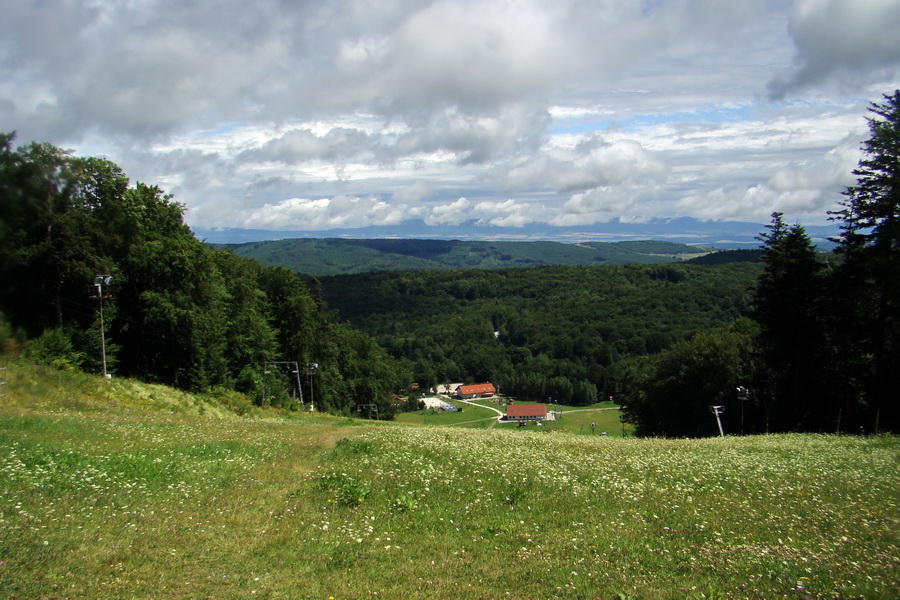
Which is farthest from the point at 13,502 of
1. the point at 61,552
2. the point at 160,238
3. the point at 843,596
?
the point at 160,238

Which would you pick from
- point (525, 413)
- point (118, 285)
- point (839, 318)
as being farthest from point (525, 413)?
point (118, 285)

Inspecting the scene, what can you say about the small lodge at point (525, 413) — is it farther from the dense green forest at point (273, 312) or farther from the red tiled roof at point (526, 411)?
the dense green forest at point (273, 312)

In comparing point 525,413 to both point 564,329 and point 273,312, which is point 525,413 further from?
point 273,312

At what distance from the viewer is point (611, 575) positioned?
809 centimetres

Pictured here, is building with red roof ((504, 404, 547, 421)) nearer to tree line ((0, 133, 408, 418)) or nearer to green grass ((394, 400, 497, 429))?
green grass ((394, 400, 497, 429))

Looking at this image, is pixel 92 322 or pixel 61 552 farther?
pixel 92 322

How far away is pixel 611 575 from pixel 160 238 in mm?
38048

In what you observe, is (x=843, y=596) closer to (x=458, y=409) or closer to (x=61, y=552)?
(x=61, y=552)

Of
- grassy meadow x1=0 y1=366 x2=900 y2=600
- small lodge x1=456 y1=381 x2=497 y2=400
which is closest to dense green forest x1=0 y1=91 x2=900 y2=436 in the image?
grassy meadow x1=0 y1=366 x2=900 y2=600

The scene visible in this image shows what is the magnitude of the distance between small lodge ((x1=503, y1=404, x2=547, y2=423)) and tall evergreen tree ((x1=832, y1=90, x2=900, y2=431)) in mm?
70716

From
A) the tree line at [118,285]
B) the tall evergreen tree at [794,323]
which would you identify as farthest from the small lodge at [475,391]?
the tall evergreen tree at [794,323]

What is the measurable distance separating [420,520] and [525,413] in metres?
95.1

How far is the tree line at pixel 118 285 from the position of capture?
1236 inches

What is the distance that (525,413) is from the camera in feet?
339
